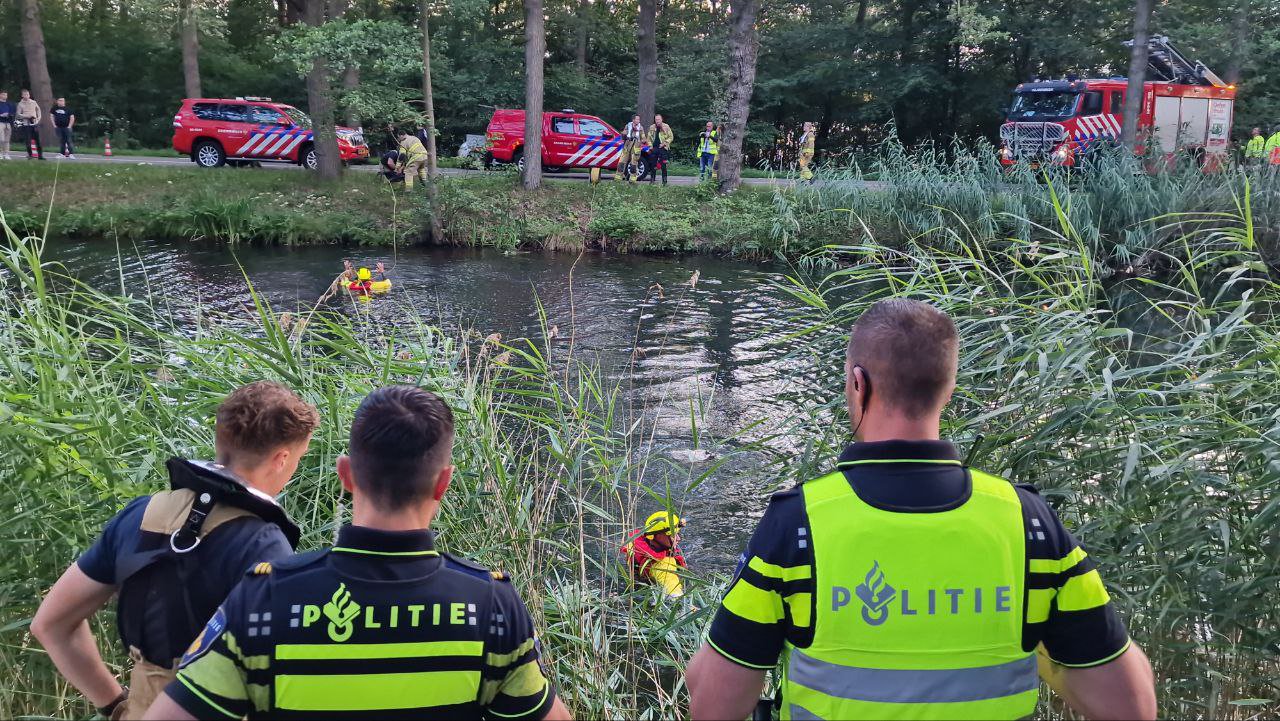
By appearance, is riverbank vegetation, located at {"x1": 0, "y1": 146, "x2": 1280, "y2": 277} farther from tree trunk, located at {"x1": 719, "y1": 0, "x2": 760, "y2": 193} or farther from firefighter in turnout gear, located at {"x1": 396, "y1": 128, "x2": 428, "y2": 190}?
tree trunk, located at {"x1": 719, "y1": 0, "x2": 760, "y2": 193}

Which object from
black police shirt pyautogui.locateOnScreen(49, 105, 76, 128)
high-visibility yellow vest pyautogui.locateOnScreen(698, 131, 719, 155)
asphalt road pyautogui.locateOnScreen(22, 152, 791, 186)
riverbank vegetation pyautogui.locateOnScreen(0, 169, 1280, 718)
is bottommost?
riverbank vegetation pyautogui.locateOnScreen(0, 169, 1280, 718)

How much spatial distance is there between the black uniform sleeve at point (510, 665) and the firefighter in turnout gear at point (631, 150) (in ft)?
69.0

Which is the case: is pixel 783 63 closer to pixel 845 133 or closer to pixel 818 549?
pixel 845 133

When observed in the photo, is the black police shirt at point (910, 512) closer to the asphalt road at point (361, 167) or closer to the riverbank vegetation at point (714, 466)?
the riverbank vegetation at point (714, 466)

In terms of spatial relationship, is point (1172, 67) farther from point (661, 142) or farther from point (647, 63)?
point (647, 63)

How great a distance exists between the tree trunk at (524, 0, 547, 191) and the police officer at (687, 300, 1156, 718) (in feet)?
59.6

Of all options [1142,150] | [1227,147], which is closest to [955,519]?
[1142,150]

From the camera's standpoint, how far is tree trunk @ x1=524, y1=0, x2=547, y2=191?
1930 centimetres

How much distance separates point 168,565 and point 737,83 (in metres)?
19.6

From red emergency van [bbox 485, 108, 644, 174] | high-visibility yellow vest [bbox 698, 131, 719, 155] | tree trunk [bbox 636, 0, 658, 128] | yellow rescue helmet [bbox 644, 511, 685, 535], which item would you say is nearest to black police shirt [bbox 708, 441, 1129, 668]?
yellow rescue helmet [bbox 644, 511, 685, 535]

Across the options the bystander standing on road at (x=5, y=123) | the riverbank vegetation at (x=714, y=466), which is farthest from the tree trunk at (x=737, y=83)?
the riverbank vegetation at (x=714, y=466)

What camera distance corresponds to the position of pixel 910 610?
1.72m

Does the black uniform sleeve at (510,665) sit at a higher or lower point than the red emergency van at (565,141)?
lower

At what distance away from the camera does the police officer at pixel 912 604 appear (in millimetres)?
1718
